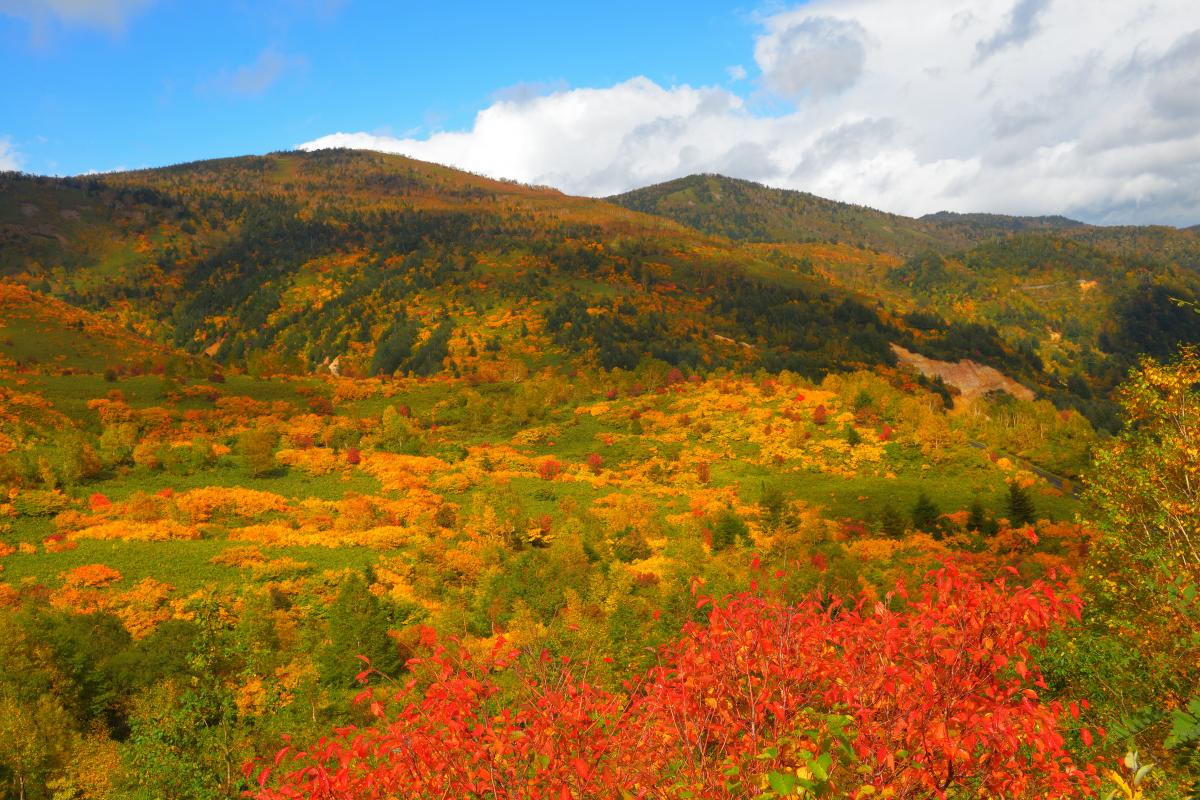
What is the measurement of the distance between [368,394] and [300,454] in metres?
35.3

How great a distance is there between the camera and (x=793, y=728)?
8.21 metres

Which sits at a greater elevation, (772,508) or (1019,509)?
(772,508)

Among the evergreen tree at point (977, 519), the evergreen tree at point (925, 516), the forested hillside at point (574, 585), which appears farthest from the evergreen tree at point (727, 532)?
the evergreen tree at point (977, 519)

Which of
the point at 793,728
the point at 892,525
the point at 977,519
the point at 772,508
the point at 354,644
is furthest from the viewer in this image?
the point at 977,519

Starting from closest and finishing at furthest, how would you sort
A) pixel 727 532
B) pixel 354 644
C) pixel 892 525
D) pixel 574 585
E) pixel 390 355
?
1. pixel 354 644
2. pixel 574 585
3. pixel 727 532
4. pixel 892 525
5. pixel 390 355

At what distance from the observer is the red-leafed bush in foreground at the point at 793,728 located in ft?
23.0

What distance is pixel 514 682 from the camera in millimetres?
29188

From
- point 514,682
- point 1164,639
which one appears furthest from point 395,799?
point 514,682

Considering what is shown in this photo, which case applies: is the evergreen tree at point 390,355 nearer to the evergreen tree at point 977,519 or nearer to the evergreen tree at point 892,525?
the evergreen tree at point 892,525

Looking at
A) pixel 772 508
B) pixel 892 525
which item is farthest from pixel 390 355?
pixel 892 525

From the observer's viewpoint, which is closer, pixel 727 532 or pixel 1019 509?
pixel 727 532

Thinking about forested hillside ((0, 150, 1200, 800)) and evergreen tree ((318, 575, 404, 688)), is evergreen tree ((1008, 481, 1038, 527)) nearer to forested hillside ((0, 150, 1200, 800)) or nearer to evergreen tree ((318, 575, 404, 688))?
forested hillside ((0, 150, 1200, 800))

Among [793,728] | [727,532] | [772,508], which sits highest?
[793,728]

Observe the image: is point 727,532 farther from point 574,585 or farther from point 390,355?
point 390,355
